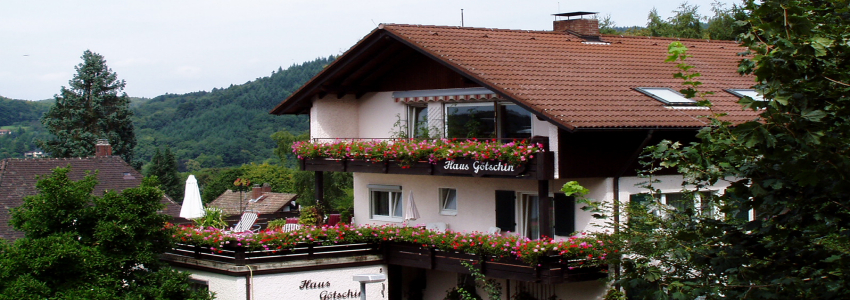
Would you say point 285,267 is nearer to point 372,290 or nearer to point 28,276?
point 372,290

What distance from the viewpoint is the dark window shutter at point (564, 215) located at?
16.9 meters

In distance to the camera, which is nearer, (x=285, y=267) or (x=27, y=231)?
(x=27, y=231)

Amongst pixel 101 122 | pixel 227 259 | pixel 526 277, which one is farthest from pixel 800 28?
pixel 101 122

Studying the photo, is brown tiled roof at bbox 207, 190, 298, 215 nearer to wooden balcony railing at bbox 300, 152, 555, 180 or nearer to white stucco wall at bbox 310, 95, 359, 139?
white stucco wall at bbox 310, 95, 359, 139

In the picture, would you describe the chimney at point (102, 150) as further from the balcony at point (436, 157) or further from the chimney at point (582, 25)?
the chimney at point (582, 25)

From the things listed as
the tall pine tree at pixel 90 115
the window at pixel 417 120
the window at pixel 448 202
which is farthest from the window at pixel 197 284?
the tall pine tree at pixel 90 115

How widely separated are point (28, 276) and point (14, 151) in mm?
94915

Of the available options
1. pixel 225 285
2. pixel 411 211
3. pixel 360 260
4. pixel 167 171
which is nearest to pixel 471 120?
pixel 411 211

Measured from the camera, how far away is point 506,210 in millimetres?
18281

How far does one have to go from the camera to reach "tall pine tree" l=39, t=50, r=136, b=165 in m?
50.1

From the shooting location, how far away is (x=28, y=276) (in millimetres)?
14656

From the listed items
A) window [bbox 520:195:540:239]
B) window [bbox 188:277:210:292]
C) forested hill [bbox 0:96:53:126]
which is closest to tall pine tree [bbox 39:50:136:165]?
window [bbox 188:277:210:292]

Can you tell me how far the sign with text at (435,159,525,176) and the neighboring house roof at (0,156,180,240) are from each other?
51.0 feet

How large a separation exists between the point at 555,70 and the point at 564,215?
120 inches
